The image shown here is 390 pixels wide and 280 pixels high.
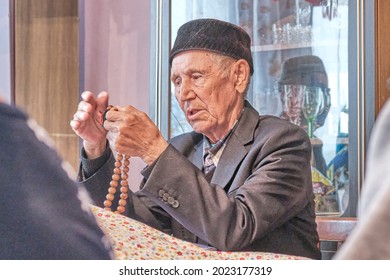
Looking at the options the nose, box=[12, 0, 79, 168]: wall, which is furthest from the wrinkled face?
box=[12, 0, 79, 168]: wall

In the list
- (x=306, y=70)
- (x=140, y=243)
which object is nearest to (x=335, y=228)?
(x=140, y=243)

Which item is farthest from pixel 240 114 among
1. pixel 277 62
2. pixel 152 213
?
pixel 277 62

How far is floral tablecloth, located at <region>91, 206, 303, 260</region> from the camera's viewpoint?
26.7 inches

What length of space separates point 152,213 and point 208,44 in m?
0.26

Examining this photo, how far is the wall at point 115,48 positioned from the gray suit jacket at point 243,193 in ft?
2.84

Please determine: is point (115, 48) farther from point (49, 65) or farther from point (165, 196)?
point (165, 196)

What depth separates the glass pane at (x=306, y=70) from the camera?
1.59 metres

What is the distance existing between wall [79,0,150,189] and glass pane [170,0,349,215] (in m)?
0.18

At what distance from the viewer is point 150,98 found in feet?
5.73

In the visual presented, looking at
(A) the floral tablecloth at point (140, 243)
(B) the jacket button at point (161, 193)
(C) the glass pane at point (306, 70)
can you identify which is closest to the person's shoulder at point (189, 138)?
(B) the jacket button at point (161, 193)

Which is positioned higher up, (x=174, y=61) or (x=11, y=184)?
(x=174, y=61)

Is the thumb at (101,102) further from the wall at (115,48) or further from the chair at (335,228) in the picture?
the wall at (115,48)

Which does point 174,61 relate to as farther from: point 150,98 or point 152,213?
point 150,98

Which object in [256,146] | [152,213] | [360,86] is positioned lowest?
[152,213]
